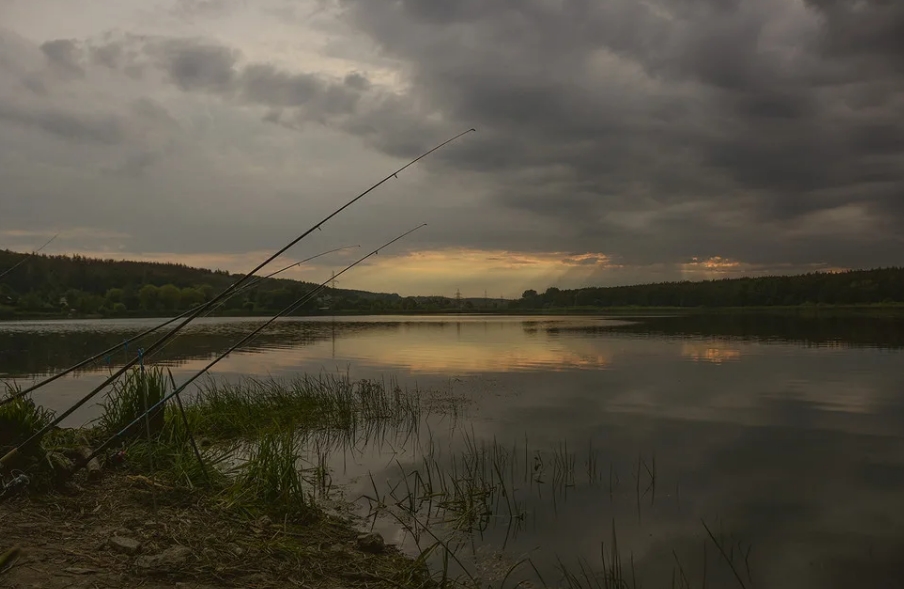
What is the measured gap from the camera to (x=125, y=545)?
5289 millimetres

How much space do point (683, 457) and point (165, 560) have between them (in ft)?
34.8

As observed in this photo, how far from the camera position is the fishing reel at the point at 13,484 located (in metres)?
5.13

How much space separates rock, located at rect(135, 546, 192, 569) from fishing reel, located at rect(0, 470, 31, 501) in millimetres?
1281

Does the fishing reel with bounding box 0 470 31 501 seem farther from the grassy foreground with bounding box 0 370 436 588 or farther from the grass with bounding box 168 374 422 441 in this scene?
the grass with bounding box 168 374 422 441

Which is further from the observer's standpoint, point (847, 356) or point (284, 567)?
point (847, 356)

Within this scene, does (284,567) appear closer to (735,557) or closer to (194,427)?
(735,557)

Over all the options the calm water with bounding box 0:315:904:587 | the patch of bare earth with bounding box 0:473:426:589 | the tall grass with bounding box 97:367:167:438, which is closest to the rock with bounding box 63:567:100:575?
the patch of bare earth with bounding box 0:473:426:589

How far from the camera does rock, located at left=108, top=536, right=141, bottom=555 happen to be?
5.27 metres

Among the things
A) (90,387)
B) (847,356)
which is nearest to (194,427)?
(90,387)

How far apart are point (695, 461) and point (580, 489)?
138 inches

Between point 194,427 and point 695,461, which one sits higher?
point 194,427

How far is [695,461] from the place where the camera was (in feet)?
40.0

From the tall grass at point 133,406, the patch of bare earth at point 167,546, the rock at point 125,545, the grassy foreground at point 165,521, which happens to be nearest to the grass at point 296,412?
the tall grass at point 133,406

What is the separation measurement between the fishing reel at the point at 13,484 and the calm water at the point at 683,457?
1.49m
